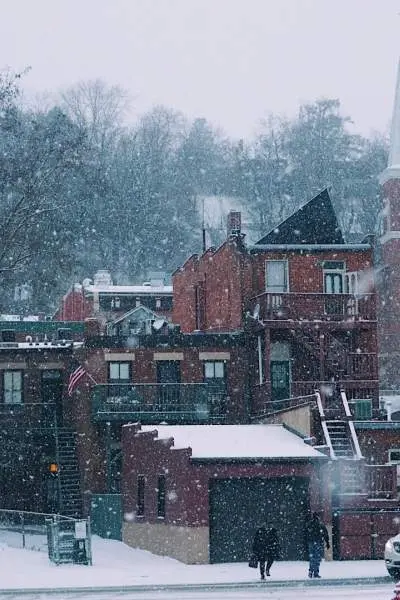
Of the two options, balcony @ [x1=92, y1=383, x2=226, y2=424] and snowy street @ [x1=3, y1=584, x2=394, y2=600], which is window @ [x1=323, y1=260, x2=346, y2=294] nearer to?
balcony @ [x1=92, y1=383, x2=226, y2=424]

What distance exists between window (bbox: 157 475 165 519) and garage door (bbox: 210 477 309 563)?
2794 mm

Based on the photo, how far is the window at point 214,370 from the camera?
165ft

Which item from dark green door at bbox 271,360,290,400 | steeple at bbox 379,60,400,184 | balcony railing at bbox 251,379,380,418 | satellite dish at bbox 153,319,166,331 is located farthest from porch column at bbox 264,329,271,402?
steeple at bbox 379,60,400,184

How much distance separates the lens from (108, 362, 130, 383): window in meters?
49.7

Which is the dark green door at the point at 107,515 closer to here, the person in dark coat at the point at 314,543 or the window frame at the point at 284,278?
the window frame at the point at 284,278

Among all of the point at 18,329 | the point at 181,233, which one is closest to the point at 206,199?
the point at 181,233

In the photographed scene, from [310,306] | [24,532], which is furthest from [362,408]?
[24,532]

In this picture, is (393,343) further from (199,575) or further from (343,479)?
(199,575)

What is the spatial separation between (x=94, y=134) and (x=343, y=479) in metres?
72.2

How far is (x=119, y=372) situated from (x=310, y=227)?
10.1m

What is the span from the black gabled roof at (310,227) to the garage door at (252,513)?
16110mm

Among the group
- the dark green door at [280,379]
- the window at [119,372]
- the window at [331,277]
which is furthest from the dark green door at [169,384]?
the window at [331,277]

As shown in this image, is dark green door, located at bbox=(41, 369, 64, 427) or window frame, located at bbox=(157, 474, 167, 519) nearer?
window frame, located at bbox=(157, 474, 167, 519)

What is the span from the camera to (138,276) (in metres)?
87.6
